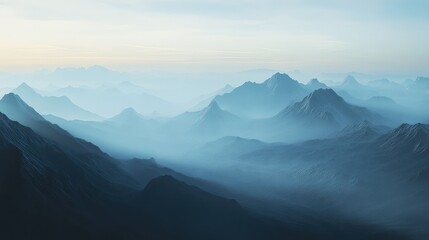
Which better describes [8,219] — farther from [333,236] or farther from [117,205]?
[333,236]

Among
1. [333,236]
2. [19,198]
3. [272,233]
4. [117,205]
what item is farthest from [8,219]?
[333,236]

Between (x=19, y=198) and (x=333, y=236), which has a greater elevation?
(x=333, y=236)

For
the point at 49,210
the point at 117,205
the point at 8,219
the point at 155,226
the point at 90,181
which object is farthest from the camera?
the point at 90,181

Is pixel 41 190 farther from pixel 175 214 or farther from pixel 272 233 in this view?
pixel 272 233

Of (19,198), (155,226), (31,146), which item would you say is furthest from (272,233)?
(31,146)

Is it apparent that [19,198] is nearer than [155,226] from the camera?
Yes

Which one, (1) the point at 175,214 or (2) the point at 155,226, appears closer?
(2) the point at 155,226

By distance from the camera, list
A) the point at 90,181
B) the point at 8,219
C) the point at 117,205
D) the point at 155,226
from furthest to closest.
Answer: the point at 90,181 < the point at 117,205 < the point at 155,226 < the point at 8,219

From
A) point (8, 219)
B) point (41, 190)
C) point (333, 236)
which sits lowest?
→ point (8, 219)

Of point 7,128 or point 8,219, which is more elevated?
point 7,128
